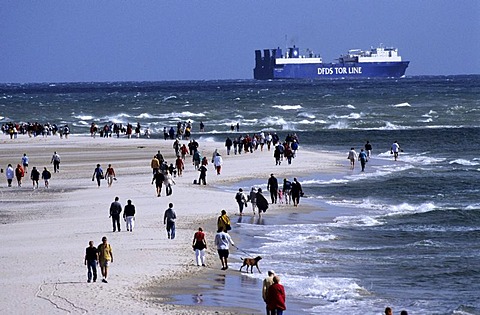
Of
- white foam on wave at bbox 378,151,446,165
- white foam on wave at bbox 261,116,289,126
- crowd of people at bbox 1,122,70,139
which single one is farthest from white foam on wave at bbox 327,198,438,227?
white foam on wave at bbox 261,116,289,126

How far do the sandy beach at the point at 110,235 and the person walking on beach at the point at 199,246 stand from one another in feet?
0.63

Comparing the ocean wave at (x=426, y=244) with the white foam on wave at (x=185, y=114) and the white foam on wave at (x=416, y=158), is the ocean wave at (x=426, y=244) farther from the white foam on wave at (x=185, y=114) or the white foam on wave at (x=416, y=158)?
the white foam on wave at (x=185, y=114)

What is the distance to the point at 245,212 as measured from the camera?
2905cm

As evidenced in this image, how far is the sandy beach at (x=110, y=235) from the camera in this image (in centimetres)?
1711

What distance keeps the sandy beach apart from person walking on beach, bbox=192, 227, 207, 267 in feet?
0.63

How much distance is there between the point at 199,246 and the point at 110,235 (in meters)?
4.07

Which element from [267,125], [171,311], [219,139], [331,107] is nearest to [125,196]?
[171,311]

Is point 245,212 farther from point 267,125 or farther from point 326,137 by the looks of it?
point 267,125

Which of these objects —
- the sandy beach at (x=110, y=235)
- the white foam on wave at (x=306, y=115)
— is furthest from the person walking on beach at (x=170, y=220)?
the white foam on wave at (x=306, y=115)

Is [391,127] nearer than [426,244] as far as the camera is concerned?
No

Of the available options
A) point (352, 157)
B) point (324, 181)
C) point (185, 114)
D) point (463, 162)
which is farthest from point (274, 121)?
point (324, 181)

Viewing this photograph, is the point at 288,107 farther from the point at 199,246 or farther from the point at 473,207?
the point at 199,246

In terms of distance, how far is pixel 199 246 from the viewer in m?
20.3

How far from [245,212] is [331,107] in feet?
262
